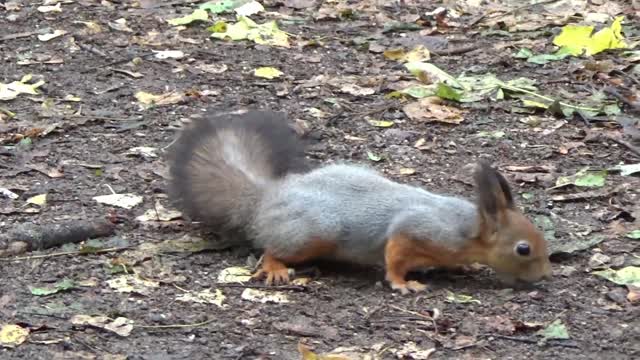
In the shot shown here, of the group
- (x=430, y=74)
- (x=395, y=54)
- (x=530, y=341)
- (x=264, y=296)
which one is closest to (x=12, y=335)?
(x=264, y=296)

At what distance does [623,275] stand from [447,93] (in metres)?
2.37

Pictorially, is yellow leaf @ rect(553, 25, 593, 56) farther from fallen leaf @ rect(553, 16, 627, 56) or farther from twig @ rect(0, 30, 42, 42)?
twig @ rect(0, 30, 42, 42)

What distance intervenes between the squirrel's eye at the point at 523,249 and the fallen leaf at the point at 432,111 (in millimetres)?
2019

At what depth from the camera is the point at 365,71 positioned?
7711 millimetres

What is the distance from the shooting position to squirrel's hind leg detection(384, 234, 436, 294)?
4828 millimetres

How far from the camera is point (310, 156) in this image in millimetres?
6277

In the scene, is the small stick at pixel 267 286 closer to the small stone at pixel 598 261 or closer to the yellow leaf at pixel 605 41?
the small stone at pixel 598 261

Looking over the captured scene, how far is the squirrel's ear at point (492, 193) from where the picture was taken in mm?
4703

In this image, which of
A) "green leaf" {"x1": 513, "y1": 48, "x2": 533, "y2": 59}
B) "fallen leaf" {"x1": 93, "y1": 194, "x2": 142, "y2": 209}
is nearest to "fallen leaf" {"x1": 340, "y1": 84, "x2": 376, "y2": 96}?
"green leaf" {"x1": 513, "y1": 48, "x2": 533, "y2": 59}

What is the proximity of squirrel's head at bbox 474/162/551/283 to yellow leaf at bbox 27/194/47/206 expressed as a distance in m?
2.01

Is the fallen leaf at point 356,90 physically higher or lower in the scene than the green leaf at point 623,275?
lower

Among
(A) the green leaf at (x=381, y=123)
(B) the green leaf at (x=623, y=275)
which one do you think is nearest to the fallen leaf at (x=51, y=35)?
(A) the green leaf at (x=381, y=123)

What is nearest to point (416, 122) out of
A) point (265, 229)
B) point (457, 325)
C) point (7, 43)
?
point (265, 229)

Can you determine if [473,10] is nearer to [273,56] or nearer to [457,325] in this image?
[273,56]
